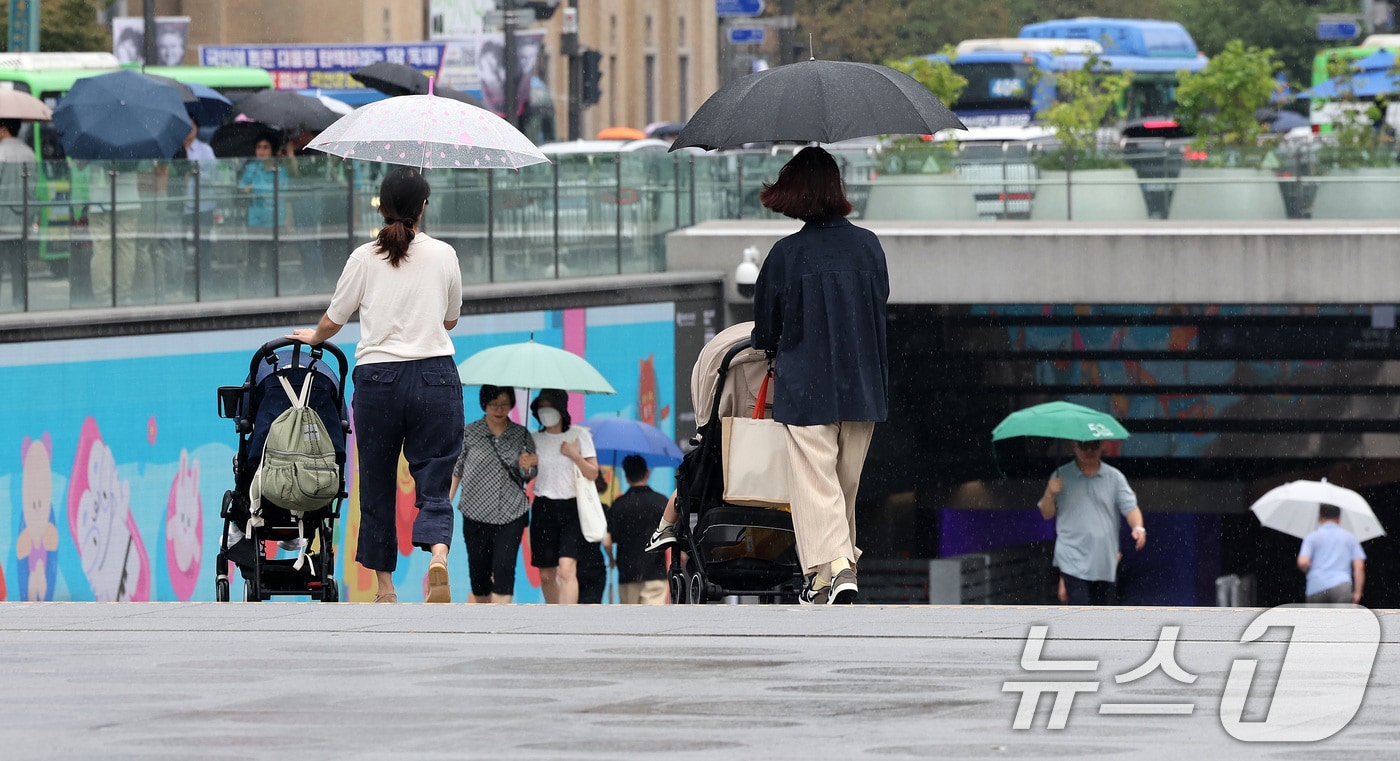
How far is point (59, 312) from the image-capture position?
604 inches

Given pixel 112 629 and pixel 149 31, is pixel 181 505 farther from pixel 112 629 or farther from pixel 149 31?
pixel 149 31

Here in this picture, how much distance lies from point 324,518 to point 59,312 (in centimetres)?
718

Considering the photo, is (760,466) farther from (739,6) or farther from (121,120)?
(739,6)

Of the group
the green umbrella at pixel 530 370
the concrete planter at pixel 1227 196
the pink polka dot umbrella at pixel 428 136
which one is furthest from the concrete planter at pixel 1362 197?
the pink polka dot umbrella at pixel 428 136

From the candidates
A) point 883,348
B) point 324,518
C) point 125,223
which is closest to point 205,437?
point 125,223

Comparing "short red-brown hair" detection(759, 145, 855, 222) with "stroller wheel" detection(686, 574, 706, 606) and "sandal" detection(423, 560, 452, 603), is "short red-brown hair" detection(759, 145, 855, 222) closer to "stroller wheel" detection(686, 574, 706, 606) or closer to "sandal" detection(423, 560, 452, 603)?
"stroller wheel" detection(686, 574, 706, 606)

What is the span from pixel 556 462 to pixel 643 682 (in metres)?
6.99

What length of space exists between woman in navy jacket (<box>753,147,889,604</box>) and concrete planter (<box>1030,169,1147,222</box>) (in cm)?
1354

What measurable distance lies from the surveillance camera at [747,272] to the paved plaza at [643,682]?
Result: 12.6 meters

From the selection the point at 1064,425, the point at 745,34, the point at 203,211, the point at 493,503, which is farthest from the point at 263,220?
the point at 745,34

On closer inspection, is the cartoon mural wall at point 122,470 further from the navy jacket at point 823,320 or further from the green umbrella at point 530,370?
the navy jacket at point 823,320

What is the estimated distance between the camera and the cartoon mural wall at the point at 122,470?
14.8 m

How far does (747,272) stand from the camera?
20484mm

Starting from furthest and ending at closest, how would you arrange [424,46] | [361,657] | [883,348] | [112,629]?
[424,46]
[883,348]
[112,629]
[361,657]
